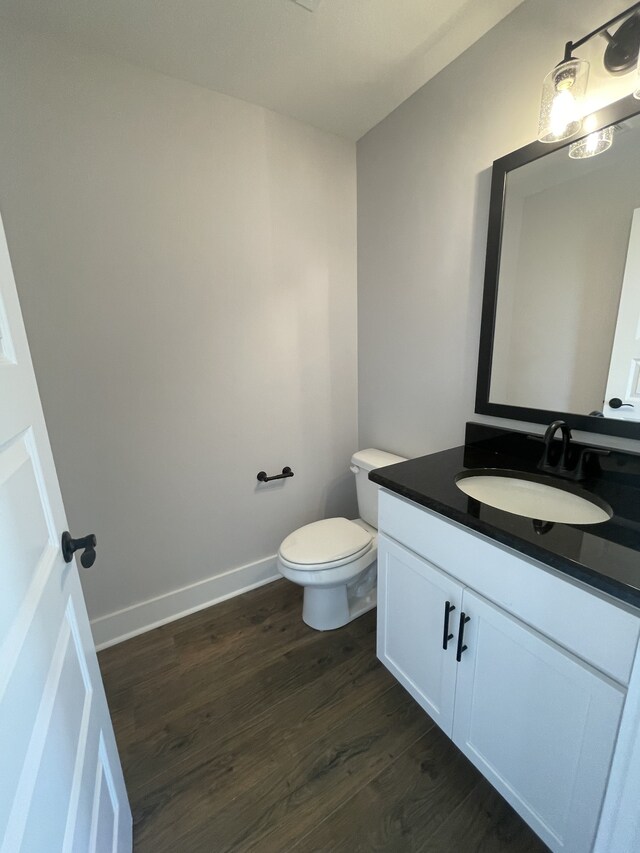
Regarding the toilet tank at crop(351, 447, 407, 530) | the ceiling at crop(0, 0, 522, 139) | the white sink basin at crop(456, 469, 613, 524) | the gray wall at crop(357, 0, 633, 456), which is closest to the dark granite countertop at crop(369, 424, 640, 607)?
the white sink basin at crop(456, 469, 613, 524)

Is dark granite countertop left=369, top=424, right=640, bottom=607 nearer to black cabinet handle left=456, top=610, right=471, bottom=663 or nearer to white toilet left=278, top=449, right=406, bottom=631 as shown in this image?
black cabinet handle left=456, top=610, right=471, bottom=663

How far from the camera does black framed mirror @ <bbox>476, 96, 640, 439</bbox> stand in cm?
100

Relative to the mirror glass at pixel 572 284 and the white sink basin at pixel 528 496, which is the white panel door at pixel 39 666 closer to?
the white sink basin at pixel 528 496

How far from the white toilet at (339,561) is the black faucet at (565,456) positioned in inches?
26.7

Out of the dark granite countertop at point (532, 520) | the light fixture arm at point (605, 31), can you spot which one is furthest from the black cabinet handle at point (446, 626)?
the light fixture arm at point (605, 31)

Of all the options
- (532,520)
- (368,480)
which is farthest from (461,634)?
(368,480)

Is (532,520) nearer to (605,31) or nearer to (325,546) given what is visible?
(325,546)

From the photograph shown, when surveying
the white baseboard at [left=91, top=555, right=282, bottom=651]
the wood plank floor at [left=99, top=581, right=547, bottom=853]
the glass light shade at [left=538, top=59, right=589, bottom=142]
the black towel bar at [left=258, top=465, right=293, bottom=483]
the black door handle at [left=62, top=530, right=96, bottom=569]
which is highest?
the glass light shade at [left=538, top=59, right=589, bottom=142]

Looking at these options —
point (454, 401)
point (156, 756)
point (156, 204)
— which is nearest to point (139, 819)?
point (156, 756)

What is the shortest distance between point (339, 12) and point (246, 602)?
8.11 ft

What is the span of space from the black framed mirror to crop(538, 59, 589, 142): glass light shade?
56 mm

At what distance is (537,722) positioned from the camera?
82 cm

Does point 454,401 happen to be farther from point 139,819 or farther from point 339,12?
point 139,819

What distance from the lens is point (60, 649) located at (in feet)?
2.09
